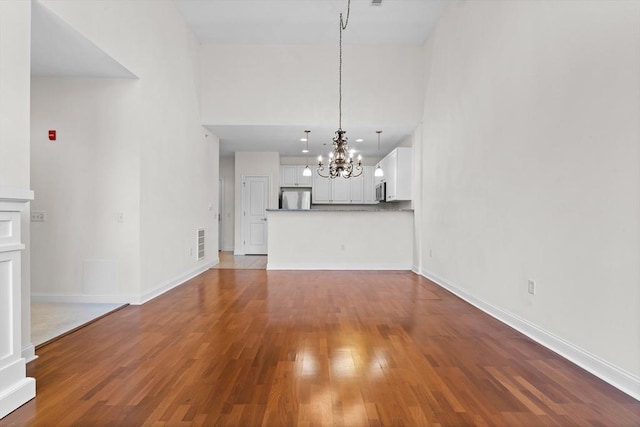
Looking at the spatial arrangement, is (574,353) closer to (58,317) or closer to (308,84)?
(58,317)

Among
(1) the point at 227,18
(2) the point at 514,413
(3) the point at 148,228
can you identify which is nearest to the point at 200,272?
(3) the point at 148,228

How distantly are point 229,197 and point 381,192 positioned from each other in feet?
13.7

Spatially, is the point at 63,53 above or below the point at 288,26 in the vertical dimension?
below

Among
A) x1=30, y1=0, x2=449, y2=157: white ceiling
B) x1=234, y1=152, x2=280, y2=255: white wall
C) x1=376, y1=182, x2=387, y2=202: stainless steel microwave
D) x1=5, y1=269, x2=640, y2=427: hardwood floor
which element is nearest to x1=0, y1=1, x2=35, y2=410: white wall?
x1=5, y1=269, x2=640, y2=427: hardwood floor

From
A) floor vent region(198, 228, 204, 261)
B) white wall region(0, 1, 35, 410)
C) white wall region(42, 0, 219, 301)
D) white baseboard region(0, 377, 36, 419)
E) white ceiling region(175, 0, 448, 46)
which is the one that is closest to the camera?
white baseboard region(0, 377, 36, 419)

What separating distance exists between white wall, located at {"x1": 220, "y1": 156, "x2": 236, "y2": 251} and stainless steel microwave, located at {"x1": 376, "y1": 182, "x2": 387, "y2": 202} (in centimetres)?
393

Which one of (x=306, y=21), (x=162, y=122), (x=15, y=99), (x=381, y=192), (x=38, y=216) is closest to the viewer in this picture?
(x=15, y=99)

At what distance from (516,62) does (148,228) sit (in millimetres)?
4187

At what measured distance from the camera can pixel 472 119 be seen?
13.0 feet

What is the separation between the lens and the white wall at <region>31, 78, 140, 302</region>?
3852 millimetres

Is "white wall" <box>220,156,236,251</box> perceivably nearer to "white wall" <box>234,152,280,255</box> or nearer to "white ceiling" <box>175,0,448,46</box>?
"white wall" <box>234,152,280,255</box>

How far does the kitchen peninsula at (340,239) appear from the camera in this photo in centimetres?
647

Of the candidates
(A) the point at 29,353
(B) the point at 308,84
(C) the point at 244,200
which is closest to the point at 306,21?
(B) the point at 308,84

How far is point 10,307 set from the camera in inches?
70.1
